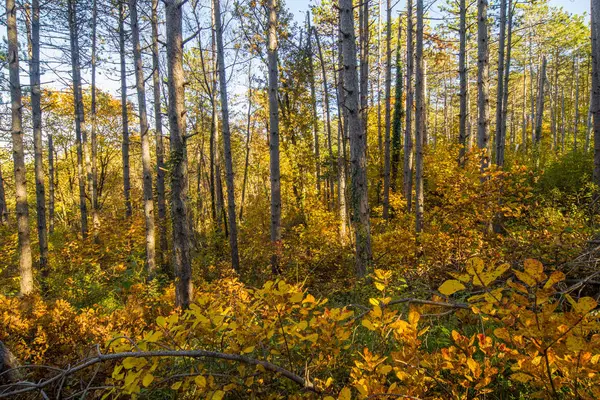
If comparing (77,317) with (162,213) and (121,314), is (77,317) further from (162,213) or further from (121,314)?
(162,213)

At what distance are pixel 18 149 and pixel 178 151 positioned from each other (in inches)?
162

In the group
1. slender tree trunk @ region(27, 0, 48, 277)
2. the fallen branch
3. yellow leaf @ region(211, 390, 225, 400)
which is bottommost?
yellow leaf @ region(211, 390, 225, 400)

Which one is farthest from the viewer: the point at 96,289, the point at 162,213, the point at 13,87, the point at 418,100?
the point at 162,213

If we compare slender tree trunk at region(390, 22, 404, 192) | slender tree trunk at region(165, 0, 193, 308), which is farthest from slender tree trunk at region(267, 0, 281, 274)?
slender tree trunk at region(390, 22, 404, 192)

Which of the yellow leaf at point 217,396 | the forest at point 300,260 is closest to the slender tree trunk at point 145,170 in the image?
the forest at point 300,260

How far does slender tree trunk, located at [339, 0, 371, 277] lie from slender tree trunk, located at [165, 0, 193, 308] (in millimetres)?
2271

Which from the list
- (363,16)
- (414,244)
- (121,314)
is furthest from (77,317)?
(363,16)

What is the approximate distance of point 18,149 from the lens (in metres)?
5.82

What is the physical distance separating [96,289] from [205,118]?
446 inches

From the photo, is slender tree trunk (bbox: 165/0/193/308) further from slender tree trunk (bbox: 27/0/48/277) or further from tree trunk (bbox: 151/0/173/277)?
slender tree trunk (bbox: 27/0/48/277)

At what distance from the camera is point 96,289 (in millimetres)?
6930

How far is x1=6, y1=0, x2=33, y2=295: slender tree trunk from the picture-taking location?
5.68m

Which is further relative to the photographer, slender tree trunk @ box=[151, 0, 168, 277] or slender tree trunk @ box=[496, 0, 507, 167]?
slender tree trunk @ box=[496, 0, 507, 167]

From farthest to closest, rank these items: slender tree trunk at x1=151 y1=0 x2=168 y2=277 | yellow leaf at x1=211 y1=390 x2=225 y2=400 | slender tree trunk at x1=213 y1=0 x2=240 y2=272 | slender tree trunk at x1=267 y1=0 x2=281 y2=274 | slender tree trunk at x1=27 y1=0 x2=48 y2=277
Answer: slender tree trunk at x1=151 y1=0 x2=168 y2=277 < slender tree trunk at x1=213 y1=0 x2=240 y2=272 < slender tree trunk at x1=27 y1=0 x2=48 y2=277 < slender tree trunk at x1=267 y1=0 x2=281 y2=274 < yellow leaf at x1=211 y1=390 x2=225 y2=400
